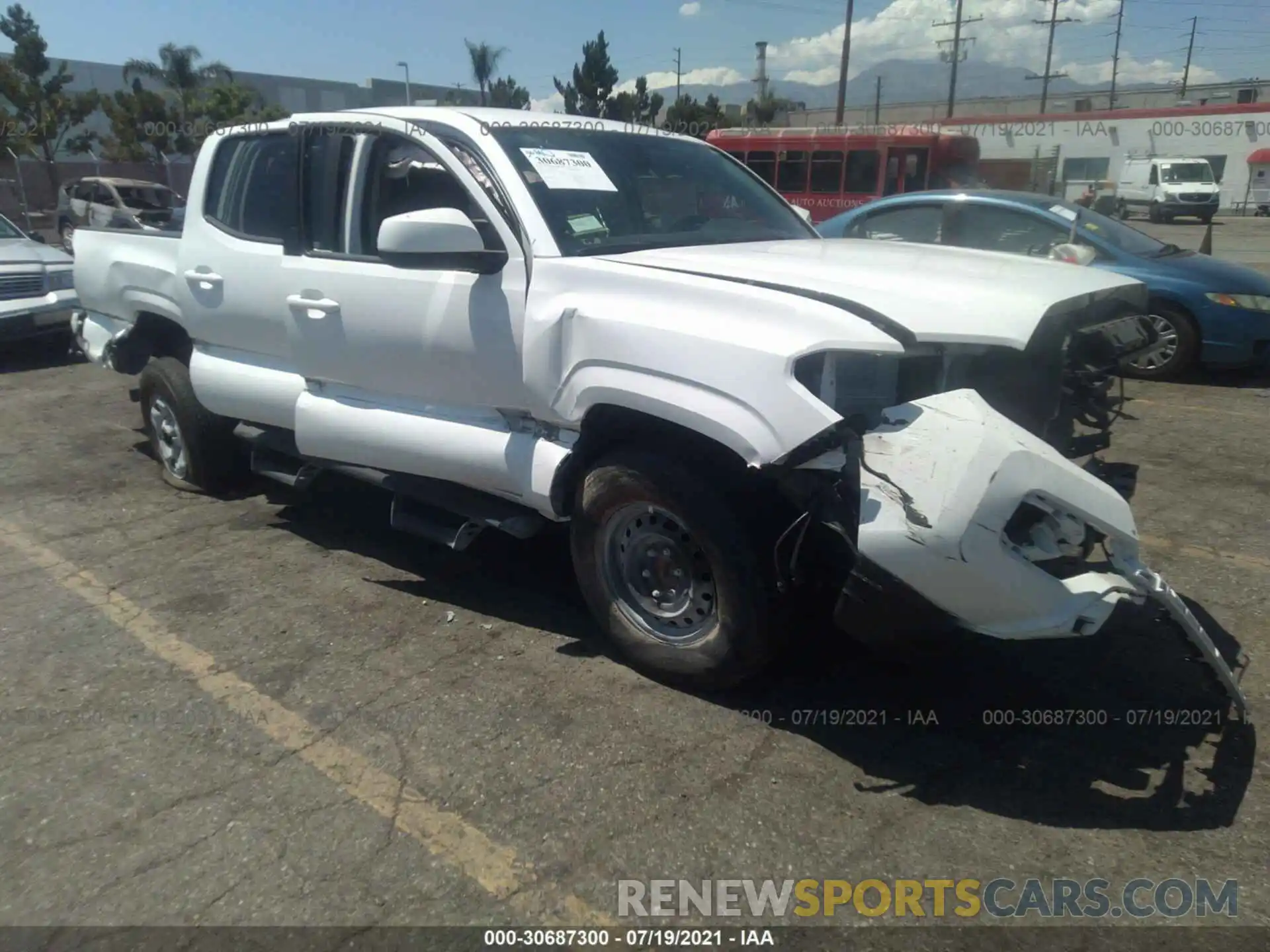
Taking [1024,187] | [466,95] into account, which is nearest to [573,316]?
[1024,187]

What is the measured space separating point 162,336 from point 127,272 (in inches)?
15.9

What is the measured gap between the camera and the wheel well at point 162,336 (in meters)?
5.71

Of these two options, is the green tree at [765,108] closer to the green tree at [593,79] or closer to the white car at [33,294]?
the green tree at [593,79]

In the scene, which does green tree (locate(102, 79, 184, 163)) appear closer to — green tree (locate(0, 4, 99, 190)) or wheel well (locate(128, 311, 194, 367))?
green tree (locate(0, 4, 99, 190))

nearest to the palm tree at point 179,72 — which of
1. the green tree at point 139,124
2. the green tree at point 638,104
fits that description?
the green tree at point 139,124

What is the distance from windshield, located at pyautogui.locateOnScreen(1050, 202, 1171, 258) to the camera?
8.32 metres

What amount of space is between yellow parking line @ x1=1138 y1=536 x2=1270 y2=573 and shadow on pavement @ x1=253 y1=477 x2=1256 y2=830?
27.8 inches

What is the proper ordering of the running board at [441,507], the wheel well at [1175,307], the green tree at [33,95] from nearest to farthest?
the running board at [441,507]
the wheel well at [1175,307]
the green tree at [33,95]

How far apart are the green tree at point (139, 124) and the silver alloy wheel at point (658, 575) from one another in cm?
4073

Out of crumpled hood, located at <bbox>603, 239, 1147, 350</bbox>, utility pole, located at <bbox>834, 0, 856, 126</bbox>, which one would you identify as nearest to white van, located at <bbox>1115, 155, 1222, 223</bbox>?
utility pole, located at <bbox>834, 0, 856, 126</bbox>

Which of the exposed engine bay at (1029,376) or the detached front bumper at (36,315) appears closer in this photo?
the exposed engine bay at (1029,376)

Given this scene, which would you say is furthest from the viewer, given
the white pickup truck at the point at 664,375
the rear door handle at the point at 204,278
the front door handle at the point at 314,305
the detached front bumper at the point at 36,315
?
the detached front bumper at the point at 36,315

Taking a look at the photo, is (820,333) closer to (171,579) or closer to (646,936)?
(646,936)

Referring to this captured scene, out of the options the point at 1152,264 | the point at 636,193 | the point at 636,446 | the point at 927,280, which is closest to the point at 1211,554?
the point at 927,280
